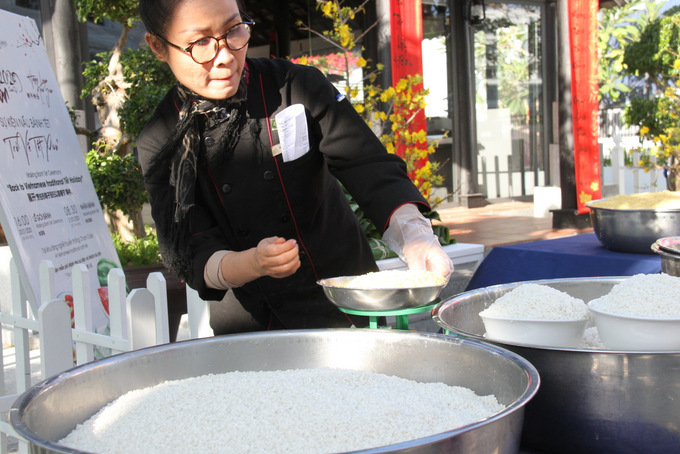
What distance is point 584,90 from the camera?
6359 mm

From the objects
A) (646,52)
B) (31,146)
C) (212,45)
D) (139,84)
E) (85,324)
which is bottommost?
(85,324)

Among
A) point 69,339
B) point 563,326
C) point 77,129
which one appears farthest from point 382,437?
point 77,129

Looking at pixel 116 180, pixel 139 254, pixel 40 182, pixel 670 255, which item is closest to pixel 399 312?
pixel 670 255

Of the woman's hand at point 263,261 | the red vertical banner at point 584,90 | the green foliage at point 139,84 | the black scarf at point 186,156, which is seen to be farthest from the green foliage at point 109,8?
the red vertical banner at point 584,90

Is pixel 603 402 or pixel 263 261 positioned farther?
pixel 263 261

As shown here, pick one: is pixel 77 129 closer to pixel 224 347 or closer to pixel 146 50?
pixel 146 50

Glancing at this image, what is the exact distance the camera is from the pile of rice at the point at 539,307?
33.3 inches

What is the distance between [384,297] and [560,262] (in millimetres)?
1608

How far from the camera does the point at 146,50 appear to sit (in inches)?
163

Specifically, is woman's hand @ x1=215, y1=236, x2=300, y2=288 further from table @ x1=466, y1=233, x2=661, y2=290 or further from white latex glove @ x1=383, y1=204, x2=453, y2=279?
table @ x1=466, y1=233, x2=661, y2=290

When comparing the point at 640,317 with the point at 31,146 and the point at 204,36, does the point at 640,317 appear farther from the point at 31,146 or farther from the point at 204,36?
the point at 31,146

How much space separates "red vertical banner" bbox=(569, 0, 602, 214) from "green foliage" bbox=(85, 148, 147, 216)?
4146mm

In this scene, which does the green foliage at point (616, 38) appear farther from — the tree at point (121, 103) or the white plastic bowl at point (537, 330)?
the white plastic bowl at point (537, 330)

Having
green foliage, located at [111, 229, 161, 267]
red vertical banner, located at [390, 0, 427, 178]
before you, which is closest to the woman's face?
green foliage, located at [111, 229, 161, 267]
